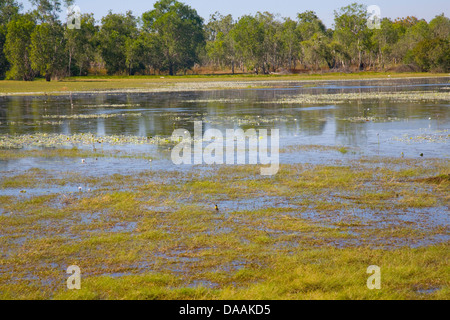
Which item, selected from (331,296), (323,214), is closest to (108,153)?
(323,214)

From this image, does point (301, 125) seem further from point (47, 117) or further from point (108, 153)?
point (47, 117)

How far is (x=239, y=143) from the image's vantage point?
21875 millimetres

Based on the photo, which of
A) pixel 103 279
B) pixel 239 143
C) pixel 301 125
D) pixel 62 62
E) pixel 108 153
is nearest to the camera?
pixel 103 279

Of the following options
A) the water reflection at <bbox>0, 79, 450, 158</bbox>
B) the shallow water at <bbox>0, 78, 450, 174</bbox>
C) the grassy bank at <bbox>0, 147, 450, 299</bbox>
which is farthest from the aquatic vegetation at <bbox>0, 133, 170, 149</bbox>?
the grassy bank at <bbox>0, 147, 450, 299</bbox>

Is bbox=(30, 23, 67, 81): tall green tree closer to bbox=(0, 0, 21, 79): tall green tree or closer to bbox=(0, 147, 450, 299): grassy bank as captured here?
bbox=(0, 0, 21, 79): tall green tree

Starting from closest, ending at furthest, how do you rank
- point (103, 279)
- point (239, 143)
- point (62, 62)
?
point (103, 279) < point (239, 143) < point (62, 62)

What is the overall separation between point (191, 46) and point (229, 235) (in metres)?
153

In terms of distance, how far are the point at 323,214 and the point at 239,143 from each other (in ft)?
35.2

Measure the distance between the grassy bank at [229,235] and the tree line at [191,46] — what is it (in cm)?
9747

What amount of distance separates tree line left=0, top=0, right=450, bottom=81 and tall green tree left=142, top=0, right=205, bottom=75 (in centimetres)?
29

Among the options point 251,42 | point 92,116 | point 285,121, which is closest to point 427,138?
point 285,121

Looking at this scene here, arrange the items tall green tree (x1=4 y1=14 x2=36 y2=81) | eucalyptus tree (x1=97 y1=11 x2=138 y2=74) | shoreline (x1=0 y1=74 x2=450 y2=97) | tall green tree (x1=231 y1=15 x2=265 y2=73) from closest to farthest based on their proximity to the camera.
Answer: shoreline (x1=0 y1=74 x2=450 y2=97) < tall green tree (x1=4 y1=14 x2=36 y2=81) < eucalyptus tree (x1=97 y1=11 x2=138 y2=74) < tall green tree (x1=231 y1=15 x2=265 y2=73)

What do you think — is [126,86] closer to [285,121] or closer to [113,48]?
[113,48]

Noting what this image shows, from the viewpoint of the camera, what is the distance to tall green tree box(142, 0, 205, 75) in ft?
480
